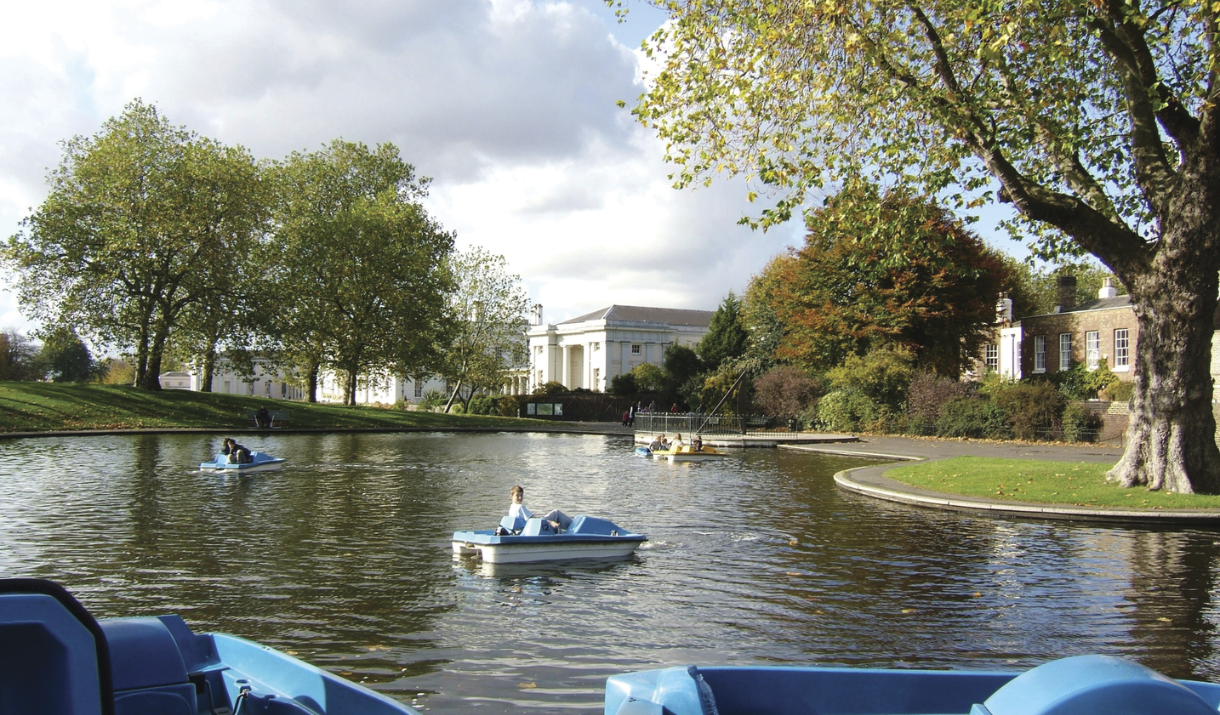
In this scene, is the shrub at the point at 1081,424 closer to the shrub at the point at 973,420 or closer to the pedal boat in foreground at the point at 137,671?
the shrub at the point at 973,420

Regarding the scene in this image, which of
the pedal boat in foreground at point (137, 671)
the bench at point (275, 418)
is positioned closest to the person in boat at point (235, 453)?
the pedal boat in foreground at point (137, 671)

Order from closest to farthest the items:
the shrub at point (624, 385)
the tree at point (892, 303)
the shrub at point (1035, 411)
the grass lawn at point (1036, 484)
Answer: the grass lawn at point (1036, 484), the shrub at point (1035, 411), the tree at point (892, 303), the shrub at point (624, 385)

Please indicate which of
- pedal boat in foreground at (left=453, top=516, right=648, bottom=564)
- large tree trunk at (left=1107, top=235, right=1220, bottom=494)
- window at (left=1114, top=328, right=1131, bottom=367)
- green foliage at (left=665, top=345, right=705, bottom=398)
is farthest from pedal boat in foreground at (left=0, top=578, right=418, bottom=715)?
green foliage at (left=665, top=345, right=705, bottom=398)

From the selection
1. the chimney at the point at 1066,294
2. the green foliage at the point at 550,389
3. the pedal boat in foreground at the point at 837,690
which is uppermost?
the chimney at the point at 1066,294

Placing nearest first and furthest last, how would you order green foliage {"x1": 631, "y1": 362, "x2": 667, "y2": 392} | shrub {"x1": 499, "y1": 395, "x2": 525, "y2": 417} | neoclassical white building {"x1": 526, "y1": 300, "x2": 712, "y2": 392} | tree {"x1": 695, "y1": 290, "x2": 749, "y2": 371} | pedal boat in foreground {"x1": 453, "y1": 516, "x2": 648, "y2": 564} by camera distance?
1. pedal boat in foreground {"x1": 453, "y1": 516, "x2": 648, "y2": 564}
2. tree {"x1": 695, "y1": 290, "x2": 749, "y2": 371}
3. shrub {"x1": 499, "y1": 395, "x2": 525, "y2": 417}
4. green foliage {"x1": 631, "y1": 362, "x2": 667, "y2": 392}
5. neoclassical white building {"x1": 526, "y1": 300, "x2": 712, "y2": 392}

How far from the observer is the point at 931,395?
131ft

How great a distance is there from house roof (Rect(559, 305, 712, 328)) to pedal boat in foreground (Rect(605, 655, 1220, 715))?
95.9 metres

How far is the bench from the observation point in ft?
145

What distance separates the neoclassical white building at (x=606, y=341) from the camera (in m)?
98.9

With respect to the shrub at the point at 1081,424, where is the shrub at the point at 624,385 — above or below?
above

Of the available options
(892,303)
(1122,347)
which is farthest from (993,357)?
(892,303)

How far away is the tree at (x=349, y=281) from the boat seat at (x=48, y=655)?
49302 millimetres

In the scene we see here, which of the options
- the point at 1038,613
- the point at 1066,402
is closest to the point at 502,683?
the point at 1038,613

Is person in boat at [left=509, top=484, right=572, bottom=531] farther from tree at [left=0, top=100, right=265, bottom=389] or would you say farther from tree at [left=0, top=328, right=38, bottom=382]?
tree at [left=0, top=328, right=38, bottom=382]
